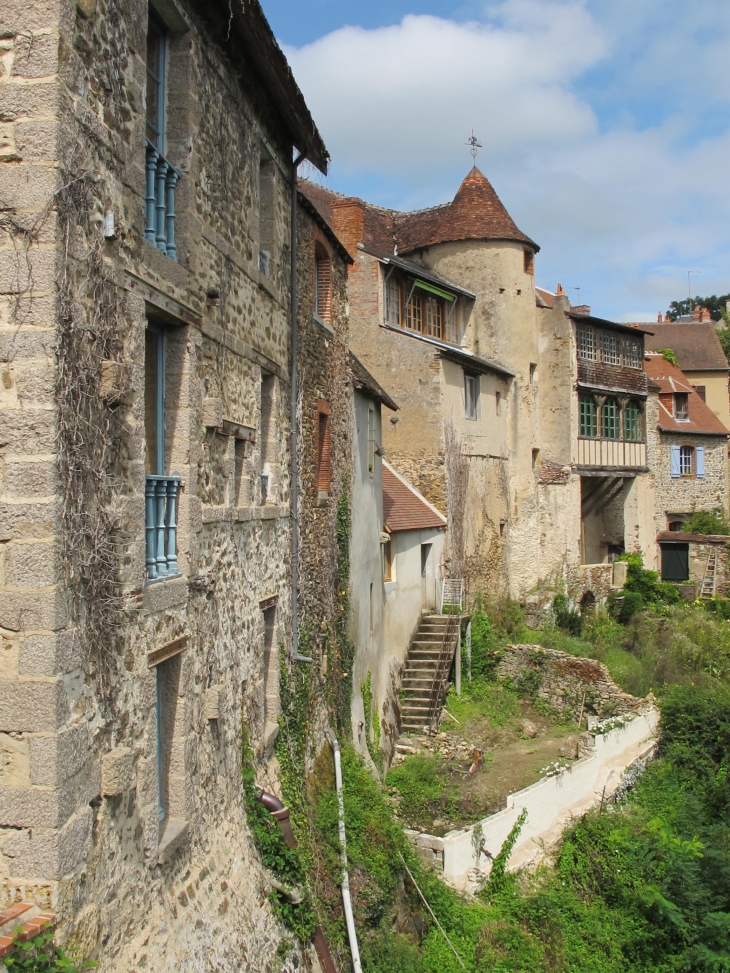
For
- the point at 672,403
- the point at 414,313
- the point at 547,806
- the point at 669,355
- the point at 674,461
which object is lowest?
the point at 547,806

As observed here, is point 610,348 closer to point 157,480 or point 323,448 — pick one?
point 323,448

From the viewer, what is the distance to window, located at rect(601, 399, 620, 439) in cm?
2683

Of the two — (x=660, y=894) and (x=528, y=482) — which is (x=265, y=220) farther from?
(x=528, y=482)

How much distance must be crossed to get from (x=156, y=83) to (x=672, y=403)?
105 feet

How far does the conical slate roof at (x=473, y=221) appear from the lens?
24.5 metres

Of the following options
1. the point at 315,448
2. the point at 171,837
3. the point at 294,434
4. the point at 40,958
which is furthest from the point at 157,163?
the point at 315,448

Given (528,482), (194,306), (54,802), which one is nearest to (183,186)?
(194,306)

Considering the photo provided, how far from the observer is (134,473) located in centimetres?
474

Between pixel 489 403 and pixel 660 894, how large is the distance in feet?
45.8

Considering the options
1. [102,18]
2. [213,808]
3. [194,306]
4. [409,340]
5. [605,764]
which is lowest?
[605,764]

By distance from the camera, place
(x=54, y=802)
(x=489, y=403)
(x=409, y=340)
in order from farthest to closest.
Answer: (x=489, y=403) → (x=409, y=340) → (x=54, y=802)

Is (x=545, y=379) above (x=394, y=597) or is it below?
above

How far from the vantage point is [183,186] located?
18.9 ft

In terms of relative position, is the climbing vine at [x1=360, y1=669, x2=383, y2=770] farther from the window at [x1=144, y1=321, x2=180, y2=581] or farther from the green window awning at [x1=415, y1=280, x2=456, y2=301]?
the green window awning at [x1=415, y1=280, x2=456, y2=301]
